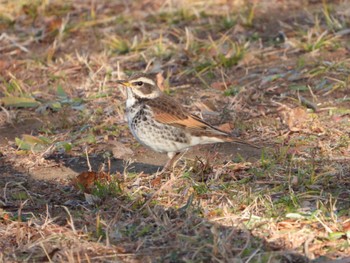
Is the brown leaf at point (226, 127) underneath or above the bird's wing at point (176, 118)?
underneath

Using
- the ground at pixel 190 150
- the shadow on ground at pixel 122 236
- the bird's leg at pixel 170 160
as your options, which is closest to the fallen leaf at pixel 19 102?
the ground at pixel 190 150

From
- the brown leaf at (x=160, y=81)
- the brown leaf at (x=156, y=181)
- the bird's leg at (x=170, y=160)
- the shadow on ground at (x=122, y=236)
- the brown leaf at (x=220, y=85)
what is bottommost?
the brown leaf at (x=220, y=85)

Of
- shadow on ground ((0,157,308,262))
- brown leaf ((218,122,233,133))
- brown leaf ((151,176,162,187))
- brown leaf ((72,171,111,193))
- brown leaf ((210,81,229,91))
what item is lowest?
brown leaf ((210,81,229,91))

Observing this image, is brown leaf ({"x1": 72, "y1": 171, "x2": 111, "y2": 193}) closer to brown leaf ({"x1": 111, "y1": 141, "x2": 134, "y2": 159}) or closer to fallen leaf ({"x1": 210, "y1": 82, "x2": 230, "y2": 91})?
brown leaf ({"x1": 111, "y1": 141, "x2": 134, "y2": 159})

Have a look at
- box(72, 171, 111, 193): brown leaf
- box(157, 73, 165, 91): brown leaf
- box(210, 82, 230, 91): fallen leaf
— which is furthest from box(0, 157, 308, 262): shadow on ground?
box(210, 82, 230, 91): fallen leaf

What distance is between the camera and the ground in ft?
19.5

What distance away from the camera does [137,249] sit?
19.0 feet

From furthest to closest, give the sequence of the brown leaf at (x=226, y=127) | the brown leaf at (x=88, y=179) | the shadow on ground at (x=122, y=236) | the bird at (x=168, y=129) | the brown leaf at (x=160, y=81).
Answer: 1. the brown leaf at (x=160, y=81)
2. the brown leaf at (x=226, y=127)
3. the bird at (x=168, y=129)
4. the brown leaf at (x=88, y=179)
5. the shadow on ground at (x=122, y=236)

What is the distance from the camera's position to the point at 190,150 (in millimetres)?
8406

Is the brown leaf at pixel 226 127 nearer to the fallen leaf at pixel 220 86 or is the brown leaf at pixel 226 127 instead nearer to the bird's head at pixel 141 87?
the bird's head at pixel 141 87

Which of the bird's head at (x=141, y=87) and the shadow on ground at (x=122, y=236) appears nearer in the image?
the shadow on ground at (x=122, y=236)

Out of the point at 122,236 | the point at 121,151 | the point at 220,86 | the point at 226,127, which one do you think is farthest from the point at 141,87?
the point at 122,236

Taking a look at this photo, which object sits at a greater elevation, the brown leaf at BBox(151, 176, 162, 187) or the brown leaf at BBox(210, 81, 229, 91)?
the brown leaf at BBox(151, 176, 162, 187)

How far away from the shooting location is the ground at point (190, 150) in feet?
19.5
